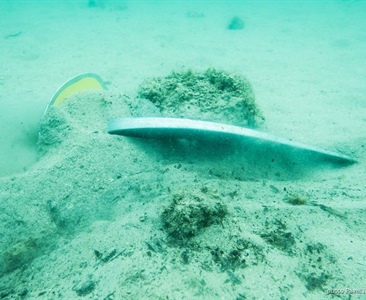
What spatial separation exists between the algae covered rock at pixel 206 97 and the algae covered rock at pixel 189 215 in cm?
148

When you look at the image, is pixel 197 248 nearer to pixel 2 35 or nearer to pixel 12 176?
pixel 12 176

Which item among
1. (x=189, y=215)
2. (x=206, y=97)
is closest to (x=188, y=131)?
(x=206, y=97)

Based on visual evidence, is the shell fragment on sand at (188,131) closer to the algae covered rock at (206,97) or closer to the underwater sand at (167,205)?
the underwater sand at (167,205)

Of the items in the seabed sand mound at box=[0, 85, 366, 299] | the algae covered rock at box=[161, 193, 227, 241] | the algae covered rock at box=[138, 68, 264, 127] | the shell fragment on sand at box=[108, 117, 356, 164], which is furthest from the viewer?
the algae covered rock at box=[138, 68, 264, 127]

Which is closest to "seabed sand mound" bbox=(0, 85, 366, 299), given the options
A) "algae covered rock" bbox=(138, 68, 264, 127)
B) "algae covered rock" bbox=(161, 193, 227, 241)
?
"algae covered rock" bbox=(161, 193, 227, 241)

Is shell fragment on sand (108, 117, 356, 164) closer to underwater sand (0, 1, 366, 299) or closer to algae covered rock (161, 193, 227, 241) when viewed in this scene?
underwater sand (0, 1, 366, 299)

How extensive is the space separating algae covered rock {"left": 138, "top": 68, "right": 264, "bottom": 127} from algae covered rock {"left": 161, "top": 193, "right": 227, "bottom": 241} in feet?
4.86

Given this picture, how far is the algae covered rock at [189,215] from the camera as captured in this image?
1.95 m

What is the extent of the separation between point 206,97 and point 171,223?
6.59 feet

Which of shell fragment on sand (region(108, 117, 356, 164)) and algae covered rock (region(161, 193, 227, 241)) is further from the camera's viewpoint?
shell fragment on sand (region(108, 117, 356, 164))

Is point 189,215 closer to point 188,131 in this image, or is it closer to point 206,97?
point 188,131

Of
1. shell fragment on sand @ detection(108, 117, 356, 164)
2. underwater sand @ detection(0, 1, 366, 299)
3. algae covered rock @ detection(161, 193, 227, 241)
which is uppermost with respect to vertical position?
shell fragment on sand @ detection(108, 117, 356, 164)

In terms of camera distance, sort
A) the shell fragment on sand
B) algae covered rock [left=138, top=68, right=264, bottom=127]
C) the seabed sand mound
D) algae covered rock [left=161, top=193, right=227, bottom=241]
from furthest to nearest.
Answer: algae covered rock [left=138, top=68, right=264, bottom=127] < the shell fragment on sand < algae covered rock [left=161, top=193, right=227, bottom=241] < the seabed sand mound

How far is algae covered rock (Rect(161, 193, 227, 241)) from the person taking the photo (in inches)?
76.9
